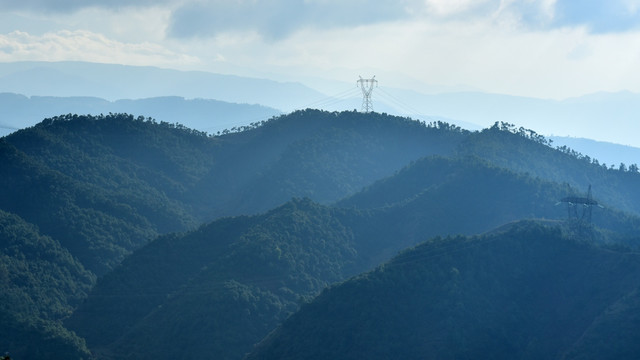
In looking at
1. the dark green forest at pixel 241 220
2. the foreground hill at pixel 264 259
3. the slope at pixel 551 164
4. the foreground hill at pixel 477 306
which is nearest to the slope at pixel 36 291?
the dark green forest at pixel 241 220

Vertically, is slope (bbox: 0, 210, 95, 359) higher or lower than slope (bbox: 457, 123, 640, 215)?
lower

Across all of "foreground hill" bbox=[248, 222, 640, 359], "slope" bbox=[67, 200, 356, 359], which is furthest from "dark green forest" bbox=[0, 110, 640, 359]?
"foreground hill" bbox=[248, 222, 640, 359]

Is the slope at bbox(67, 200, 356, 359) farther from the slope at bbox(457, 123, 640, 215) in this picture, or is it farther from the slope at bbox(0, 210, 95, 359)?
the slope at bbox(457, 123, 640, 215)

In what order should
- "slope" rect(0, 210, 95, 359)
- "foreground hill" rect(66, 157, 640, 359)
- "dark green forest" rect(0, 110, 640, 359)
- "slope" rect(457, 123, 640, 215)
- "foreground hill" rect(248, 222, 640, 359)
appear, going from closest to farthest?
"foreground hill" rect(248, 222, 640, 359) < "slope" rect(0, 210, 95, 359) < "dark green forest" rect(0, 110, 640, 359) < "foreground hill" rect(66, 157, 640, 359) < "slope" rect(457, 123, 640, 215)

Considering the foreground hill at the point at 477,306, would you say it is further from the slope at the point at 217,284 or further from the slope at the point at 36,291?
the slope at the point at 36,291

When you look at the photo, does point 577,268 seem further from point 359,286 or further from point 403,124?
point 403,124

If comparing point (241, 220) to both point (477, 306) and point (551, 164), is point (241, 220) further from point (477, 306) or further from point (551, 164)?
point (551, 164)
